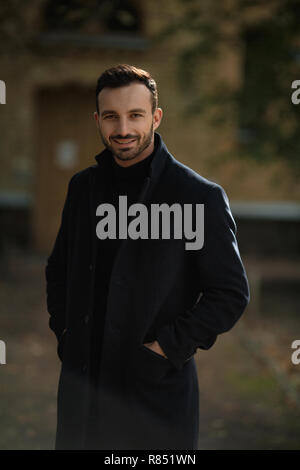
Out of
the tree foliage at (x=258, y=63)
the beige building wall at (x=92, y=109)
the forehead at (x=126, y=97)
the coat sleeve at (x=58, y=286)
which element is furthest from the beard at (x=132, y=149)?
the beige building wall at (x=92, y=109)

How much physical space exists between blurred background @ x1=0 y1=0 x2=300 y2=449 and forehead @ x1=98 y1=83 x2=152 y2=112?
2962 mm

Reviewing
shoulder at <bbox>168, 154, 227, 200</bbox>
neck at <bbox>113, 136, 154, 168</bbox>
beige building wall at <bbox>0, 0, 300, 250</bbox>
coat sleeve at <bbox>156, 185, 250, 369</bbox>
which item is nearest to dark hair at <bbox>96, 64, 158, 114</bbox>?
neck at <bbox>113, 136, 154, 168</bbox>

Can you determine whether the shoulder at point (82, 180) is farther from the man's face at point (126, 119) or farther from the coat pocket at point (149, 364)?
the coat pocket at point (149, 364)

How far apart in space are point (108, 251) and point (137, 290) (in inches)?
7.5

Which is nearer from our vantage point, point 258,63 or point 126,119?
point 126,119

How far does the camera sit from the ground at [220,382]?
4688 mm

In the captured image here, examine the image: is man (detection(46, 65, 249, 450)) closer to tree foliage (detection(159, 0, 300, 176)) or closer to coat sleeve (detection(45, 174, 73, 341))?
coat sleeve (detection(45, 174, 73, 341))

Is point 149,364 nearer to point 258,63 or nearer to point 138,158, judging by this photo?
point 138,158

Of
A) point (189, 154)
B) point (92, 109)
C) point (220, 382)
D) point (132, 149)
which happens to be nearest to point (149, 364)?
point (132, 149)

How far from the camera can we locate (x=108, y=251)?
7.82 ft

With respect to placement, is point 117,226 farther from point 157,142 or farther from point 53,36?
point 53,36

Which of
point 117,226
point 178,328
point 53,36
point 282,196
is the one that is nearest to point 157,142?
point 117,226
